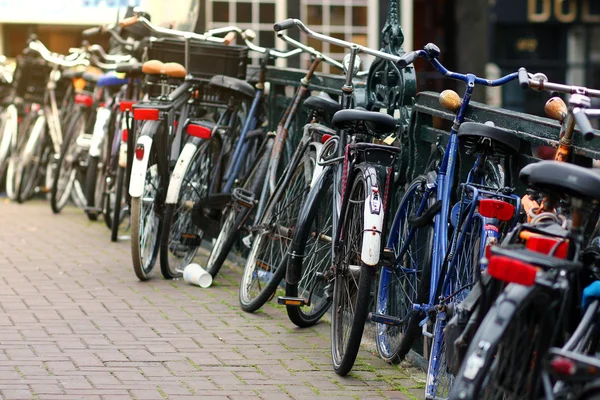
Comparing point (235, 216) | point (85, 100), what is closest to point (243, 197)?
point (235, 216)

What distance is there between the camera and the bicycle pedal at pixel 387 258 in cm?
568

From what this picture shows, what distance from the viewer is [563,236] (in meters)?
3.75

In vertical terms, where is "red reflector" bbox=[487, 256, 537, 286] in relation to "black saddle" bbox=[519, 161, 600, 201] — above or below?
below

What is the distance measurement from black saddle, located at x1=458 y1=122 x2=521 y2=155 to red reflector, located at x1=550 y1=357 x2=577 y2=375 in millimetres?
1605

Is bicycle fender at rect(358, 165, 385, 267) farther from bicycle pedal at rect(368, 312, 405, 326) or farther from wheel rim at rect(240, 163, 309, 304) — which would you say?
wheel rim at rect(240, 163, 309, 304)

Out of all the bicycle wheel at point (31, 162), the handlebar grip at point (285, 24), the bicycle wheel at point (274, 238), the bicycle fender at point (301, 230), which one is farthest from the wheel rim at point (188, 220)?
the bicycle wheel at point (31, 162)

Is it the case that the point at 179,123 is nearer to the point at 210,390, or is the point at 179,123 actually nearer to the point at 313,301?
the point at 313,301

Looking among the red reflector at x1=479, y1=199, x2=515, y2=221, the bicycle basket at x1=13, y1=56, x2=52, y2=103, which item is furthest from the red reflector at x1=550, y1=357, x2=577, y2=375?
the bicycle basket at x1=13, y1=56, x2=52, y2=103

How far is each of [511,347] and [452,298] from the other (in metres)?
1.41

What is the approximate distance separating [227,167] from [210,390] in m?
2.83

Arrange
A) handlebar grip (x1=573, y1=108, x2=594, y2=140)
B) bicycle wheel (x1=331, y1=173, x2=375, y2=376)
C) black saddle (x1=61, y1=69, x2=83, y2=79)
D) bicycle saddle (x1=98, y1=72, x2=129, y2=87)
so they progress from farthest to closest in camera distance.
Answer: black saddle (x1=61, y1=69, x2=83, y2=79)
bicycle saddle (x1=98, y1=72, x2=129, y2=87)
bicycle wheel (x1=331, y1=173, x2=375, y2=376)
handlebar grip (x1=573, y1=108, x2=594, y2=140)

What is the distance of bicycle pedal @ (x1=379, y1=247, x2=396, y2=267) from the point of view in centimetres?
568

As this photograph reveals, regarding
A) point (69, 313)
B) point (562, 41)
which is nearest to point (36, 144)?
point (69, 313)

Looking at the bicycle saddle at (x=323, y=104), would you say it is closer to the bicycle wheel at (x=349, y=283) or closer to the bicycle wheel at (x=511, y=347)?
the bicycle wheel at (x=349, y=283)
